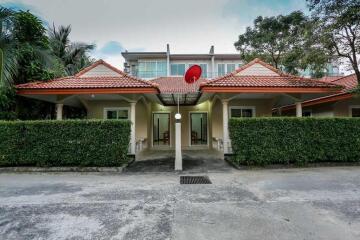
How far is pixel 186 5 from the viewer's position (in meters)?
12.5

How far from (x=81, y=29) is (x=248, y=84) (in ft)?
45.5

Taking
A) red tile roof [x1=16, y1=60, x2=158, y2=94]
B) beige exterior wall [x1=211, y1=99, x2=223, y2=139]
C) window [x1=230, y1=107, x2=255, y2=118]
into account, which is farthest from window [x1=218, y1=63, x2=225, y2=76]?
red tile roof [x1=16, y1=60, x2=158, y2=94]

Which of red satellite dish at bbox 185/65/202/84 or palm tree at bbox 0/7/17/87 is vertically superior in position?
palm tree at bbox 0/7/17/87

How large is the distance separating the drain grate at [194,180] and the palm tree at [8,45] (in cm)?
796

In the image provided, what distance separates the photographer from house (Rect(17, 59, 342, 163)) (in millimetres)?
9688

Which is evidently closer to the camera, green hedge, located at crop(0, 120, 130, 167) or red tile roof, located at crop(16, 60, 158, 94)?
green hedge, located at crop(0, 120, 130, 167)

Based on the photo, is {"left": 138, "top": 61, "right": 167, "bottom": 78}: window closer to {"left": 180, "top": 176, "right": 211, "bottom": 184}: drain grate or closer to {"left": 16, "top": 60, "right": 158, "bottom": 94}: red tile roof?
{"left": 16, "top": 60, "right": 158, "bottom": 94}: red tile roof

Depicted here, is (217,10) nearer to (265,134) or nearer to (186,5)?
(186,5)

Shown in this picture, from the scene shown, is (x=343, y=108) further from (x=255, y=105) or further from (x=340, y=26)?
(x=340, y=26)

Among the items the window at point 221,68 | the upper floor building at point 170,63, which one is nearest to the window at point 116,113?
the upper floor building at point 170,63

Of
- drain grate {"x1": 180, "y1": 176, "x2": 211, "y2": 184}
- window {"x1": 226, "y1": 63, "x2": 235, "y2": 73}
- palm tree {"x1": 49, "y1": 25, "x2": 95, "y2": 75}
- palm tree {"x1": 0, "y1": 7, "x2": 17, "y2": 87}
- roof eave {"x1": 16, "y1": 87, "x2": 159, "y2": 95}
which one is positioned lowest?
drain grate {"x1": 180, "y1": 176, "x2": 211, "y2": 184}

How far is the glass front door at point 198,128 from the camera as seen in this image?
1590 centimetres

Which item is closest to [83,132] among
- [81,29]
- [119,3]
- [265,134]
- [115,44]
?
[265,134]

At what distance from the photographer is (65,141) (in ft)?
26.9
